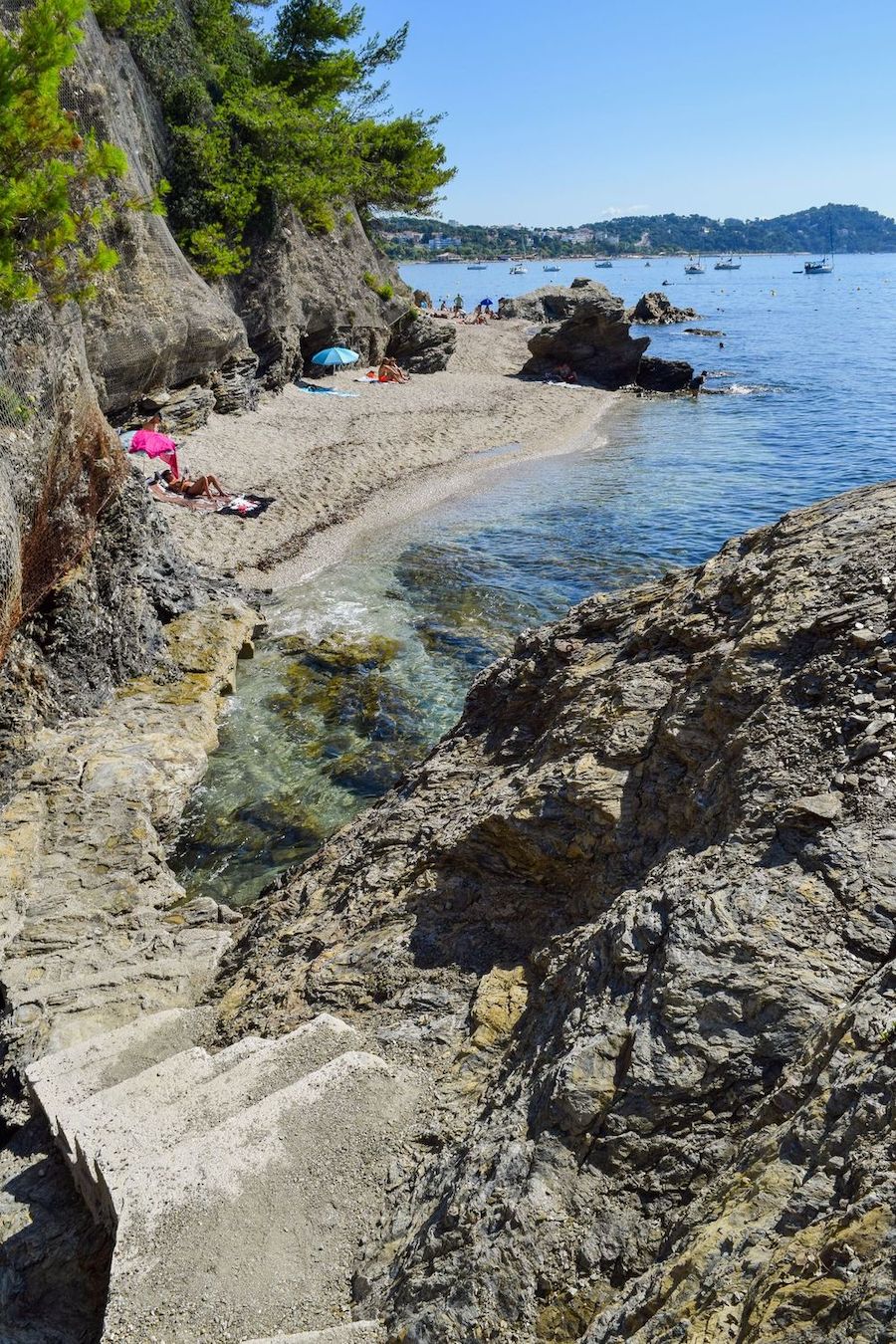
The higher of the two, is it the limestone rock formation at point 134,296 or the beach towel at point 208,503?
the limestone rock formation at point 134,296

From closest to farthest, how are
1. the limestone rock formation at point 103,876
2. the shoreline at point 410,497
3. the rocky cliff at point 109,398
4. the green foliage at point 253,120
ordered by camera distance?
the limestone rock formation at point 103,876 < the rocky cliff at point 109,398 < the shoreline at point 410,497 < the green foliage at point 253,120

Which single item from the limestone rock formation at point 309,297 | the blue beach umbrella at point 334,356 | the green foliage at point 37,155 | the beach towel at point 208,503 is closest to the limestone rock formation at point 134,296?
the beach towel at point 208,503

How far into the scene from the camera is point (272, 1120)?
407 cm


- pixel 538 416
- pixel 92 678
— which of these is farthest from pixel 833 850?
pixel 538 416

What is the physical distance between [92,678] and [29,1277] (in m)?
7.97

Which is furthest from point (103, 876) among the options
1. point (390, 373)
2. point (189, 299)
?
point (390, 373)

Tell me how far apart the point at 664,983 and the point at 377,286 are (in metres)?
37.7

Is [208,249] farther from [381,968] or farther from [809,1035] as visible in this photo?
[809,1035]

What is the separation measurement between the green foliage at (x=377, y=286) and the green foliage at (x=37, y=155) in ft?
95.1

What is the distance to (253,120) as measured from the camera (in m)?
28.5

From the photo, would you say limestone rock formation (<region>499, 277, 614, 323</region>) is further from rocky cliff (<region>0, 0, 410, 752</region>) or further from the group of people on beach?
rocky cliff (<region>0, 0, 410, 752</region>)

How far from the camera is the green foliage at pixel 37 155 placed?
8.02 metres

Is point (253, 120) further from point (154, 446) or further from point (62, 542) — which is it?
point (62, 542)

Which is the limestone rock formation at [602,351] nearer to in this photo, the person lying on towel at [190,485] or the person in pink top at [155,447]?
the person lying on towel at [190,485]
